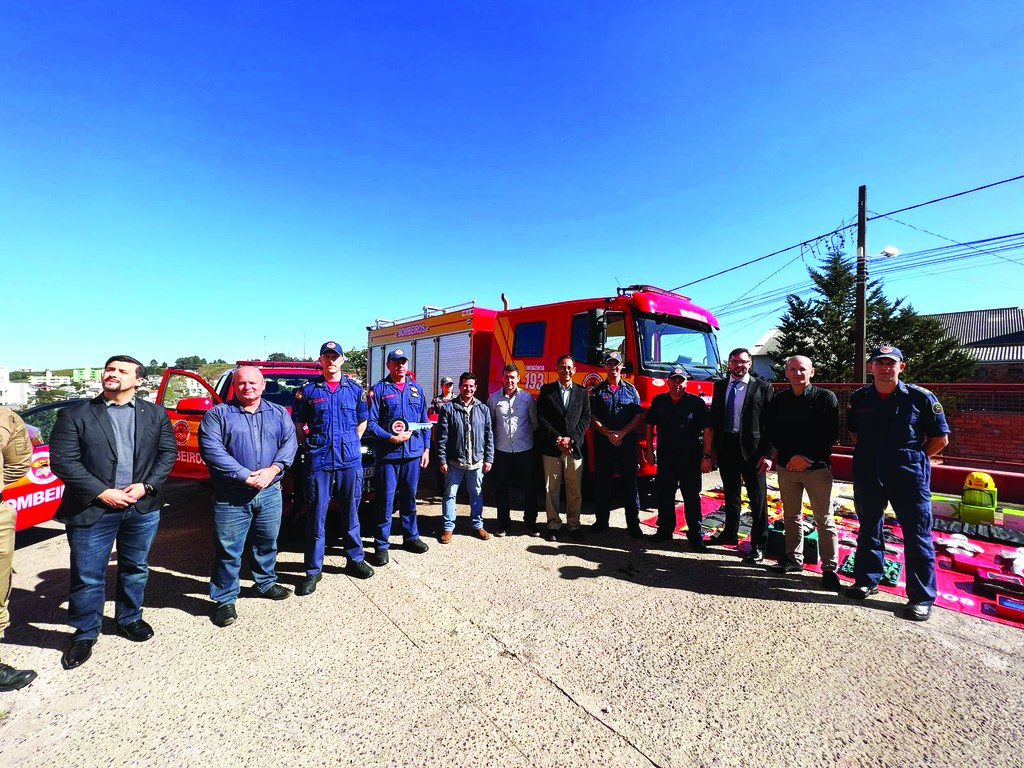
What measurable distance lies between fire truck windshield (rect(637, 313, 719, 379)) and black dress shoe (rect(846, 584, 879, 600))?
2813 mm

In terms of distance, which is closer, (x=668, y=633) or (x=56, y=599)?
(x=668, y=633)

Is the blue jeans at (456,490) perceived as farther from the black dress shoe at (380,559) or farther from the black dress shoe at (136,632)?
the black dress shoe at (136,632)

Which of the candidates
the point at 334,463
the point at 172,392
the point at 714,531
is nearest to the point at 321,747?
the point at 334,463

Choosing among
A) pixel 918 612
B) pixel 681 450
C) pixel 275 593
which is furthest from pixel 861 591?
pixel 275 593

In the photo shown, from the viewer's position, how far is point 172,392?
537 centimetres

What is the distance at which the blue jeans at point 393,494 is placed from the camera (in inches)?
164

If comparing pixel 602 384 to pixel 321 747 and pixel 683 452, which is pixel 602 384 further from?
pixel 321 747

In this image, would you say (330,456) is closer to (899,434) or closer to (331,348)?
(331,348)

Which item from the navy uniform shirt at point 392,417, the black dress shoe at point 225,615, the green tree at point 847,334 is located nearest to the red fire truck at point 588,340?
the navy uniform shirt at point 392,417

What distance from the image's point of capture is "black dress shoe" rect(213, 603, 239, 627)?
3.08 metres

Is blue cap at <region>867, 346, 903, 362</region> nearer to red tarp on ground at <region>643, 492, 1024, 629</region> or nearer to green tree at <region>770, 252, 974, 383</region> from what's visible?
red tarp on ground at <region>643, 492, 1024, 629</region>

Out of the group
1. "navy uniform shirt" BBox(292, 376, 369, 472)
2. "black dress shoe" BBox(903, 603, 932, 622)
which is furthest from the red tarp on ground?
"navy uniform shirt" BBox(292, 376, 369, 472)

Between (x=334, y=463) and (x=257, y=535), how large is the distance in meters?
0.73

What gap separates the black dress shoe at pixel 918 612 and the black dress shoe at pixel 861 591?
27 centimetres
